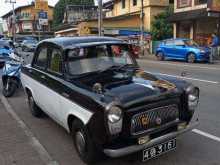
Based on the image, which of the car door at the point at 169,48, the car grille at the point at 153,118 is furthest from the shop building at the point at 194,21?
the car grille at the point at 153,118

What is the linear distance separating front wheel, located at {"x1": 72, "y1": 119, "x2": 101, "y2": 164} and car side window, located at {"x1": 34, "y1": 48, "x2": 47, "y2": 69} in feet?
6.31

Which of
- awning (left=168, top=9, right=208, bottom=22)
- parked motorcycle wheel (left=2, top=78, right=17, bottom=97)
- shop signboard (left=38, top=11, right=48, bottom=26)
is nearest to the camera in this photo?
parked motorcycle wheel (left=2, top=78, right=17, bottom=97)

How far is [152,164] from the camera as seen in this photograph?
4684 mm

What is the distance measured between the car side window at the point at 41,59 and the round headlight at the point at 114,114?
8.47 ft

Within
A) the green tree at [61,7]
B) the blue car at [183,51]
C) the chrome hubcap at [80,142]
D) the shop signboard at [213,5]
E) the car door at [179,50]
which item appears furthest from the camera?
the green tree at [61,7]

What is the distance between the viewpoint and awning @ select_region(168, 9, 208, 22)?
2523cm

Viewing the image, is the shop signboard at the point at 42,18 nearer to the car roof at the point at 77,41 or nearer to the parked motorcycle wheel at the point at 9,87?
the parked motorcycle wheel at the point at 9,87

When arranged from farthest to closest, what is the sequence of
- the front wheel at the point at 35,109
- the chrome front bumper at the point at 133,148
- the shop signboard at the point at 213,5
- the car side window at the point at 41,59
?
1. the shop signboard at the point at 213,5
2. the front wheel at the point at 35,109
3. the car side window at the point at 41,59
4. the chrome front bumper at the point at 133,148

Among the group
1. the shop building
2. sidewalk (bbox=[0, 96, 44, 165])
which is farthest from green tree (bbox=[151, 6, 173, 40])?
sidewalk (bbox=[0, 96, 44, 165])

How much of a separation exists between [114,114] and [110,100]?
183 millimetres

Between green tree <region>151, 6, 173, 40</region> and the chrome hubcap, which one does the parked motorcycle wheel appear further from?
green tree <region>151, 6, 173, 40</region>

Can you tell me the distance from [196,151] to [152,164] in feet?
2.70

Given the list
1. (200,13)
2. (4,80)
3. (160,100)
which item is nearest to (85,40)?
(160,100)

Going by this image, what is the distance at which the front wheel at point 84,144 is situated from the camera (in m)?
4.43
